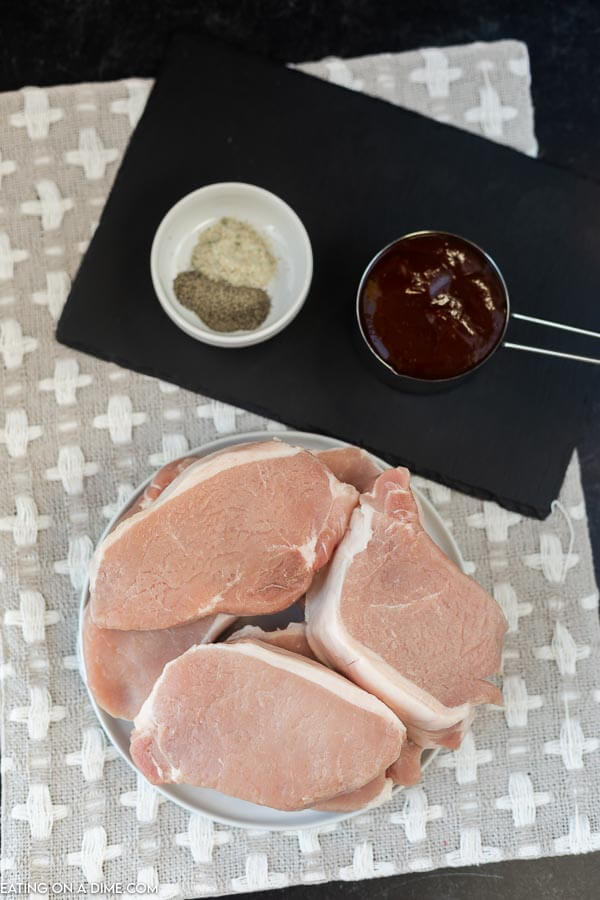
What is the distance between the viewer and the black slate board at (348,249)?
1826 mm

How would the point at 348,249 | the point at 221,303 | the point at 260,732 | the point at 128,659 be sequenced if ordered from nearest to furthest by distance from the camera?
the point at 260,732
the point at 128,659
the point at 221,303
the point at 348,249

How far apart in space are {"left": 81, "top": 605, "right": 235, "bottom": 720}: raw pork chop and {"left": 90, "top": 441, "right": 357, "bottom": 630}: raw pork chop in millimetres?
70

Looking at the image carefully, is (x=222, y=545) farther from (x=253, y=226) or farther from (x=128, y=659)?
(x=253, y=226)

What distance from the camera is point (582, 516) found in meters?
1.87

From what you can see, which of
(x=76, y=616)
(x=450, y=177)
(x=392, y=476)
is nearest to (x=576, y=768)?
(x=392, y=476)

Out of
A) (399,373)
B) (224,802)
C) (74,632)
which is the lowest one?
(224,802)

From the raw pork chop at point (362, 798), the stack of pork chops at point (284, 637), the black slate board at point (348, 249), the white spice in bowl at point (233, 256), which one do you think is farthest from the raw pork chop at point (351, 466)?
the raw pork chop at point (362, 798)

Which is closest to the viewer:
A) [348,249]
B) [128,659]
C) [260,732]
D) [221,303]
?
[260,732]

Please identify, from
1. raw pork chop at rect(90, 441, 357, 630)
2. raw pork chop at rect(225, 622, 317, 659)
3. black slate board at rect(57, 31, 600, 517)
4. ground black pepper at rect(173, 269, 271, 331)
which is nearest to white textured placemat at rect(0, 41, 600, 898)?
black slate board at rect(57, 31, 600, 517)

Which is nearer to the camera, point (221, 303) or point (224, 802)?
point (224, 802)

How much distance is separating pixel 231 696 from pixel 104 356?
778mm

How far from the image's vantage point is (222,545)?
153 centimetres

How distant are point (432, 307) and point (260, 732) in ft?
2.73

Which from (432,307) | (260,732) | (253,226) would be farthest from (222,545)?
(253,226)
